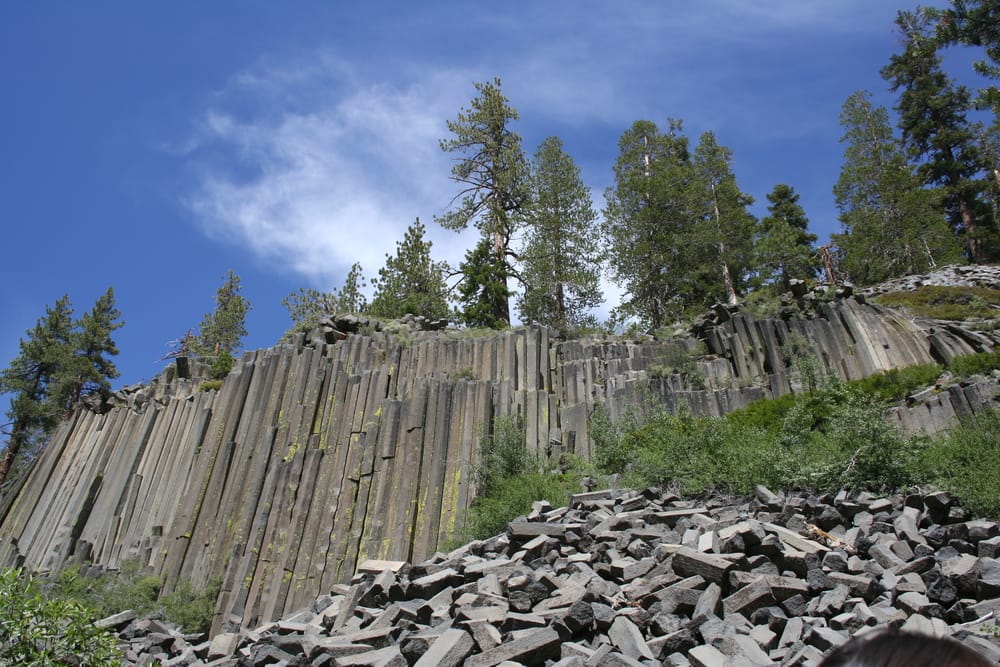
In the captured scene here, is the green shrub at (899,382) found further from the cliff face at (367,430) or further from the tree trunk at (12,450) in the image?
the tree trunk at (12,450)

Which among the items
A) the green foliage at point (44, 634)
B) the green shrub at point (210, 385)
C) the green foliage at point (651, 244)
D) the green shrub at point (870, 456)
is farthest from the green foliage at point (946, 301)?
the green shrub at point (210, 385)

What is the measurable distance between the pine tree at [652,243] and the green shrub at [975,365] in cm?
1638

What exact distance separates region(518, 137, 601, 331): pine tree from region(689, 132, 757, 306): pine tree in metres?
5.11

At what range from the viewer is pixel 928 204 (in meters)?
31.6

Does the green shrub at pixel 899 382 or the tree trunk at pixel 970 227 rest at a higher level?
the tree trunk at pixel 970 227

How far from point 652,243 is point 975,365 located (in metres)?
19.1

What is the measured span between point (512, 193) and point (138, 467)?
779 inches

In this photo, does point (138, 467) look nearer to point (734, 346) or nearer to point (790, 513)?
point (734, 346)

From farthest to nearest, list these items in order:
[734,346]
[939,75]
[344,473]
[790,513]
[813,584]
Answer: [939,75]
[734,346]
[344,473]
[790,513]
[813,584]

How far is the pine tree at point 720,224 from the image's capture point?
31312 millimetres

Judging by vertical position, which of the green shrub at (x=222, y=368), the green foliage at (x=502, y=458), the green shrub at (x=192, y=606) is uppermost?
the green shrub at (x=222, y=368)

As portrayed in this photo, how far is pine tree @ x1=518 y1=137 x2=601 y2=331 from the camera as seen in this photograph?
29906 millimetres

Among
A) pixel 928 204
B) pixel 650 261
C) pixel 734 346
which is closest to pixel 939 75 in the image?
pixel 928 204

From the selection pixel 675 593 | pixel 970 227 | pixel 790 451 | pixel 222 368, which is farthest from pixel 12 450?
pixel 970 227
